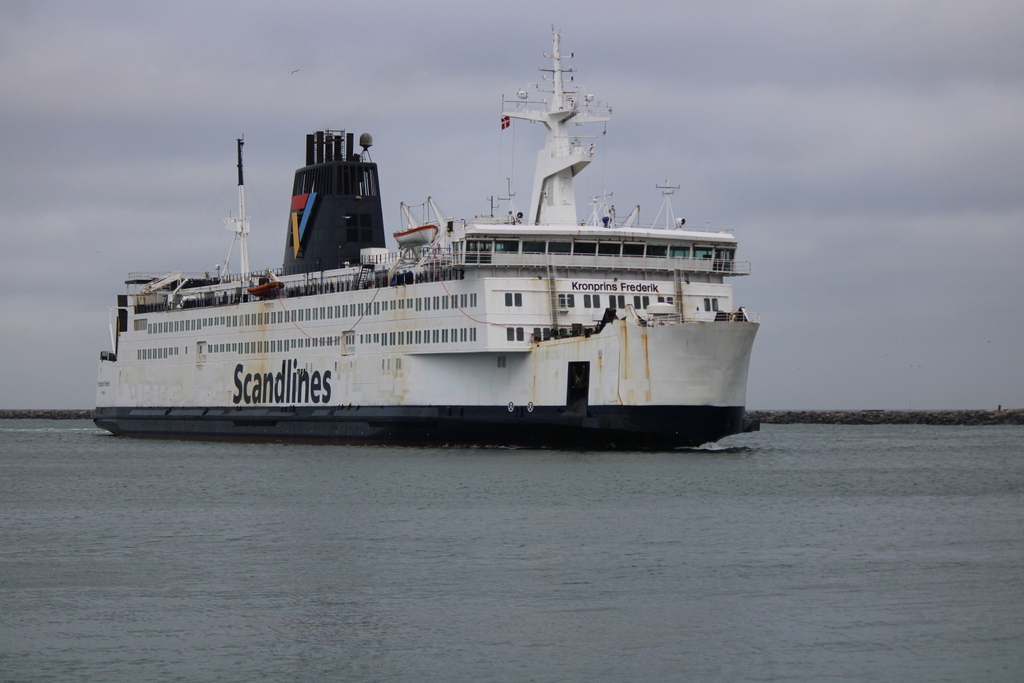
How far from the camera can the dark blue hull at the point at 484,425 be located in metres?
40.2

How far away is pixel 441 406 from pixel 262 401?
42.3 ft

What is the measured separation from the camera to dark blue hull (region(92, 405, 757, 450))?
132 ft

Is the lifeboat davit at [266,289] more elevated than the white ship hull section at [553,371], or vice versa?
the lifeboat davit at [266,289]

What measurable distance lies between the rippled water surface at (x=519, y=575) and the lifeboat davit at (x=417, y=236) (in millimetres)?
12323

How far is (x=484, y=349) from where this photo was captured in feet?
144

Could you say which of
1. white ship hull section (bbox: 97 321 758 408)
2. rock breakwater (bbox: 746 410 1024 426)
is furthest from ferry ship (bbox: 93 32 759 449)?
rock breakwater (bbox: 746 410 1024 426)

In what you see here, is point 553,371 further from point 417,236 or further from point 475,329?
point 417,236

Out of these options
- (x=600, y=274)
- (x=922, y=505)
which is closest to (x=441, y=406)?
(x=600, y=274)

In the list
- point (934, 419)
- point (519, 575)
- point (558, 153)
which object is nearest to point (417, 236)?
point (558, 153)

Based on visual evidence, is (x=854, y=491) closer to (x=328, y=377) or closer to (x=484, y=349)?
(x=484, y=349)

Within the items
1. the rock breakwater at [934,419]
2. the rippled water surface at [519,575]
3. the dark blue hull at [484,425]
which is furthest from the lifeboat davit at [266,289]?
the rock breakwater at [934,419]

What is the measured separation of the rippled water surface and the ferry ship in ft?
8.41

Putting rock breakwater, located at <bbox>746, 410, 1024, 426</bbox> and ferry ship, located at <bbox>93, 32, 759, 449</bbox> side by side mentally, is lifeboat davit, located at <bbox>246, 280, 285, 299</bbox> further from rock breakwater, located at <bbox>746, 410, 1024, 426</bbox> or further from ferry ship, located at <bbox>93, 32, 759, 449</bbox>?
rock breakwater, located at <bbox>746, 410, 1024, 426</bbox>

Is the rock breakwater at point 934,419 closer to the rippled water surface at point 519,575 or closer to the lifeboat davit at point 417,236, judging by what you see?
the lifeboat davit at point 417,236
